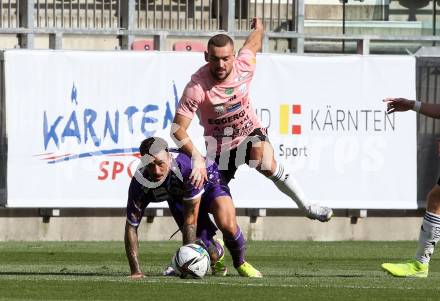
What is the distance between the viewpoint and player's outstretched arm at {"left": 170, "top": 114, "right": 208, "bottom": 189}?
1347cm

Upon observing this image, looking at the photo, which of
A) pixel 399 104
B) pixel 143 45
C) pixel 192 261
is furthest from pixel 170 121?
pixel 192 261

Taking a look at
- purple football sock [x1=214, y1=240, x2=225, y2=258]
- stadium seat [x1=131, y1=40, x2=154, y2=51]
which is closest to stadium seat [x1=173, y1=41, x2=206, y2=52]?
stadium seat [x1=131, y1=40, x2=154, y2=51]

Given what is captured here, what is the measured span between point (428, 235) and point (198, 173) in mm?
2248

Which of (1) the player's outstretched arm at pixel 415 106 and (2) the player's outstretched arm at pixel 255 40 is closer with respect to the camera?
(1) the player's outstretched arm at pixel 415 106

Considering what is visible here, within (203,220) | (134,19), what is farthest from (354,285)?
(134,19)

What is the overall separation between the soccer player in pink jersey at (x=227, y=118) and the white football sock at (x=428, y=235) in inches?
35.0

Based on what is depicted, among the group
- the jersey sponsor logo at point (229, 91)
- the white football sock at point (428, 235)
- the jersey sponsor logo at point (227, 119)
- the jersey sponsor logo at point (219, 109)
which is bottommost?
the white football sock at point (428, 235)

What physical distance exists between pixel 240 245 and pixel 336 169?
720cm

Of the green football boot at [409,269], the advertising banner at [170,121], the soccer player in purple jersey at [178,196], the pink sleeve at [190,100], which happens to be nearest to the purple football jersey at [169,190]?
the soccer player in purple jersey at [178,196]

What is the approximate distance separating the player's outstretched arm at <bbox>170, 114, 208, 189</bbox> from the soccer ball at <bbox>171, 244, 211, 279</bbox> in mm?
560

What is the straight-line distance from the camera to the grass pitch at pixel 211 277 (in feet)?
39.5

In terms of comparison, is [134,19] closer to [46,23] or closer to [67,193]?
[46,23]

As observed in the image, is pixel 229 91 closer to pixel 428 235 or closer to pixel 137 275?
pixel 137 275

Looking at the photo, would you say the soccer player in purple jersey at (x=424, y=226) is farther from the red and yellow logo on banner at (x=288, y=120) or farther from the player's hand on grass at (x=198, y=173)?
the red and yellow logo on banner at (x=288, y=120)
